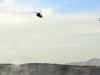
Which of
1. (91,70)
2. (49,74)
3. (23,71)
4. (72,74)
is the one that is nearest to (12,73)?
(23,71)

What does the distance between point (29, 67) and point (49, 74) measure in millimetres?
6716

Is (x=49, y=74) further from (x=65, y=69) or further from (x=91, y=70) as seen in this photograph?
(x=91, y=70)

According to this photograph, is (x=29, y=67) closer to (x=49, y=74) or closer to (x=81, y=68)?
(x=49, y=74)

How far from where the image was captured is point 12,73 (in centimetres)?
4709

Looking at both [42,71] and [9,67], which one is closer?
[42,71]

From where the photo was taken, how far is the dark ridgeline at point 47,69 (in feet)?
136

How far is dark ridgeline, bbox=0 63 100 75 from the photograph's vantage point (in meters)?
41.5

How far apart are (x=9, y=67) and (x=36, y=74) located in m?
8.07

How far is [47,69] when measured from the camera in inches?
1763

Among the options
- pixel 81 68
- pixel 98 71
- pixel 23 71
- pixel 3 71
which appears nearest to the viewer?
pixel 98 71

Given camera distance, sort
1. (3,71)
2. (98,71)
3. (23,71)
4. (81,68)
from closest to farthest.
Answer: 1. (98,71)
2. (81,68)
3. (23,71)
4. (3,71)

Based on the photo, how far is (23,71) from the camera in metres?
46.6

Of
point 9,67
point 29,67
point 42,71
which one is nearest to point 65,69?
point 42,71

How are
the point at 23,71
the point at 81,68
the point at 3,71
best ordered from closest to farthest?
the point at 81,68 → the point at 23,71 → the point at 3,71
